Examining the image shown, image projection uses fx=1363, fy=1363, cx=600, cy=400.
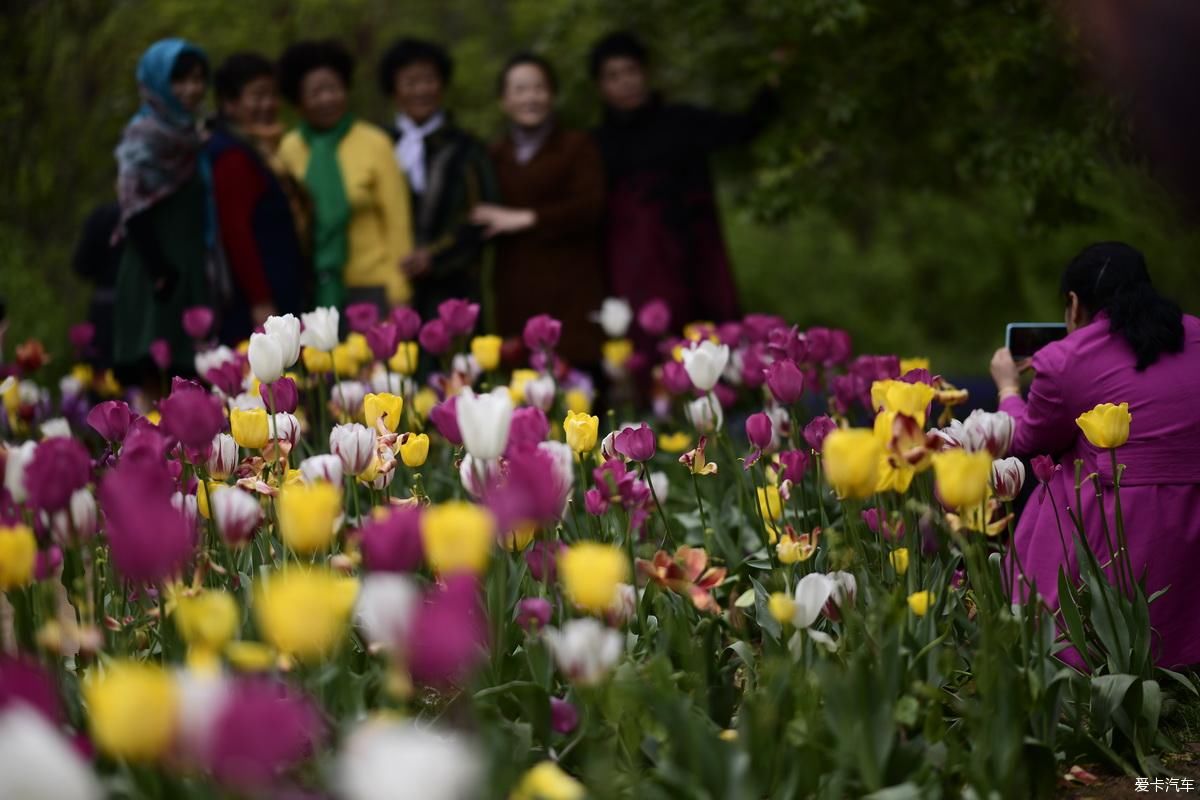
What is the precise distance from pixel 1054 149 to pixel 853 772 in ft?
11.6

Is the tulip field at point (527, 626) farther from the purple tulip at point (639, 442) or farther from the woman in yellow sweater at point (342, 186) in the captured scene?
the woman in yellow sweater at point (342, 186)

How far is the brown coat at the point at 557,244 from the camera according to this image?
5898mm

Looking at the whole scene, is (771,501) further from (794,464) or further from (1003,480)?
(1003,480)

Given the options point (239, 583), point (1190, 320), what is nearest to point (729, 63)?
point (1190, 320)

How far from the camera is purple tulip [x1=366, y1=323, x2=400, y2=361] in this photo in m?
3.43

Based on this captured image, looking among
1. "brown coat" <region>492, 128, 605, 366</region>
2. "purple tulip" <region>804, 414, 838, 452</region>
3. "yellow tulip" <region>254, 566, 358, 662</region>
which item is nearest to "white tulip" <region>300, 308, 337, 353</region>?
"purple tulip" <region>804, 414, 838, 452</region>

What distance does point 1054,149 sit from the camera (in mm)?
5098

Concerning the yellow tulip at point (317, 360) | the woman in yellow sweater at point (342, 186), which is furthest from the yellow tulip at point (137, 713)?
the woman in yellow sweater at point (342, 186)

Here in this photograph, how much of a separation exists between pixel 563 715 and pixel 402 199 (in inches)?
150

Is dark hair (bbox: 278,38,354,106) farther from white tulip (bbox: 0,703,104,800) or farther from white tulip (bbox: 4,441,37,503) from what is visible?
white tulip (bbox: 0,703,104,800)

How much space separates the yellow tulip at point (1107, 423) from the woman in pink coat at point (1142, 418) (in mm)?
400

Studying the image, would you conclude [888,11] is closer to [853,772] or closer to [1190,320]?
[1190,320]

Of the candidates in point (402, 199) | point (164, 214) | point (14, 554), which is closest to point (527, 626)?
point (14, 554)

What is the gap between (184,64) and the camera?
201 inches
